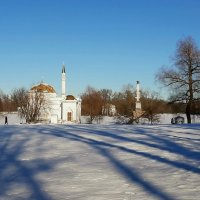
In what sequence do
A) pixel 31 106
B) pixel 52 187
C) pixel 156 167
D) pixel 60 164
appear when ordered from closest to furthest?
pixel 52 187
pixel 156 167
pixel 60 164
pixel 31 106

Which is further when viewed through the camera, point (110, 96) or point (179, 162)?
point (110, 96)

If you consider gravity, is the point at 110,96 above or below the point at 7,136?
above

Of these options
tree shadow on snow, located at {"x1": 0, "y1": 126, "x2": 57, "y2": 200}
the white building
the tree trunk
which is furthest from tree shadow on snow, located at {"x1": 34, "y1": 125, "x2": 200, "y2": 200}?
the white building

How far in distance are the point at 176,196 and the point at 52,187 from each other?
2.49 meters

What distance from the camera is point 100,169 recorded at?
9.45 meters

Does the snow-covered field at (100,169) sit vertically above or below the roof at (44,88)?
below

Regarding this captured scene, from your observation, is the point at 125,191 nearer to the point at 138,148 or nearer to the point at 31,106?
the point at 138,148

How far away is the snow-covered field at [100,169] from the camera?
738 cm

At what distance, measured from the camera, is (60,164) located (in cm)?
1023

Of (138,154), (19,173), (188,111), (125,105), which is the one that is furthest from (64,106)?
(19,173)

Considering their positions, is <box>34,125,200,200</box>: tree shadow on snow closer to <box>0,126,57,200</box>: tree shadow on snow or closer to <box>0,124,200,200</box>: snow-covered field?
<box>0,124,200,200</box>: snow-covered field

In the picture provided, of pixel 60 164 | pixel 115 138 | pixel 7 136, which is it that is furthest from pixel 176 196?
pixel 7 136

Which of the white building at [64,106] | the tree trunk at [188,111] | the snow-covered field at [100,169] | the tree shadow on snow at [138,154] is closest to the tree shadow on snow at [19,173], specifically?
the snow-covered field at [100,169]

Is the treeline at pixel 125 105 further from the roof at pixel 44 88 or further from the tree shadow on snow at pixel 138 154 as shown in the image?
the tree shadow on snow at pixel 138 154
